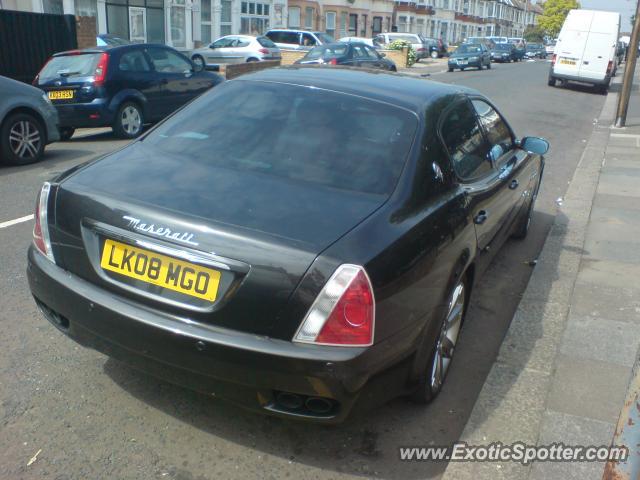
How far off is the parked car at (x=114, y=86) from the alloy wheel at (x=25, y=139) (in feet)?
6.03

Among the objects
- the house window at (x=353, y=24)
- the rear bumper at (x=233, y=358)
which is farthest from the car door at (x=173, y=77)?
the house window at (x=353, y=24)

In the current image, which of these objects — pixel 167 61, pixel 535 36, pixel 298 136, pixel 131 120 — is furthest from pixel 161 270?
pixel 535 36

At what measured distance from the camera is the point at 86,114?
414 inches

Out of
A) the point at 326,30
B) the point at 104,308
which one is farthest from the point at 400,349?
the point at 326,30

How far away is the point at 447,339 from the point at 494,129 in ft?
6.47

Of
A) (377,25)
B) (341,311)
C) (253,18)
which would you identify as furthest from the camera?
(377,25)

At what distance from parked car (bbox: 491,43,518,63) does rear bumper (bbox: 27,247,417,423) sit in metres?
50.3

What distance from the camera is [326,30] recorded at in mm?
48469

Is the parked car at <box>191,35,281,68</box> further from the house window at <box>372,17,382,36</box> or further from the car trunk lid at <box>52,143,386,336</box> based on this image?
the house window at <box>372,17,382,36</box>

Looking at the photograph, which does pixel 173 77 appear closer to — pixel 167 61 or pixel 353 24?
pixel 167 61

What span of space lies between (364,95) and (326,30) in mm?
47040

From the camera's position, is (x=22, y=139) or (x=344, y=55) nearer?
(x=22, y=139)

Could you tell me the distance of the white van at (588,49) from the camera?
24.0 meters

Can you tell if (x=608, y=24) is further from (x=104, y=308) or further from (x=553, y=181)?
(x=104, y=308)
